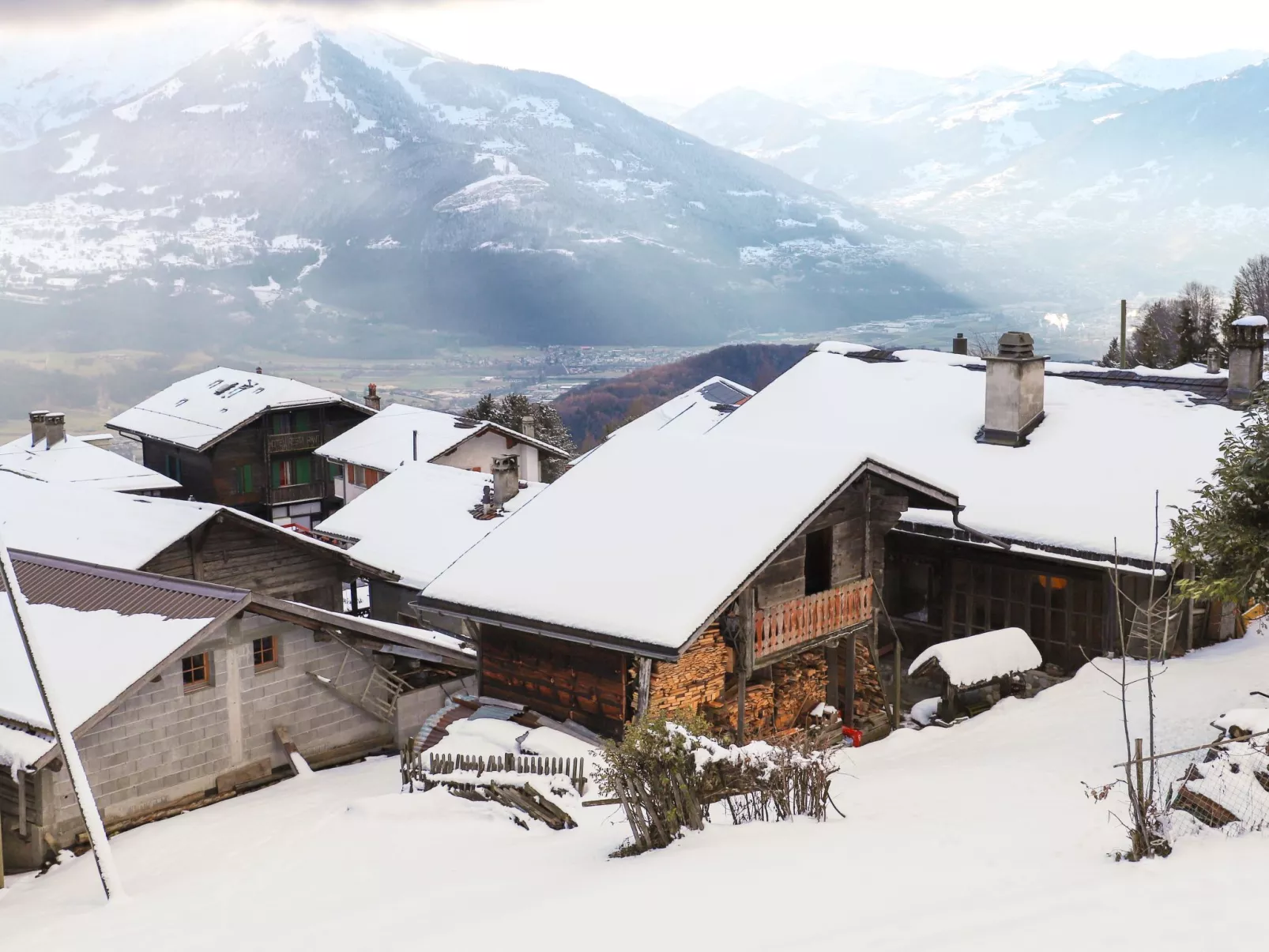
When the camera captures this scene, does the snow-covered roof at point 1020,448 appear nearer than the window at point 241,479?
Yes

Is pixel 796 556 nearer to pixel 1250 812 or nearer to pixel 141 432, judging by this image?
pixel 1250 812

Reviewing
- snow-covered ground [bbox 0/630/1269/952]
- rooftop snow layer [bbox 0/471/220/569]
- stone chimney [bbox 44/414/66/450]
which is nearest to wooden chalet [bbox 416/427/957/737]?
snow-covered ground [bbox 0/630/1269/952]

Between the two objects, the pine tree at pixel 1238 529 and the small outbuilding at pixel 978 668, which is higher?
the pine tree at pixel 1238 529

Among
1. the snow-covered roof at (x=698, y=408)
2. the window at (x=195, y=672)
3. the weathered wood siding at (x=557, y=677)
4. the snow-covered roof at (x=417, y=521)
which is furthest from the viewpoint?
the snow-covered roof at (x=698, y=408)

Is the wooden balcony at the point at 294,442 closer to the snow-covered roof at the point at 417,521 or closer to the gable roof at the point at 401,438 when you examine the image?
the gable roof at the point at 401,438

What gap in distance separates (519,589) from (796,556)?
4855 millimetres

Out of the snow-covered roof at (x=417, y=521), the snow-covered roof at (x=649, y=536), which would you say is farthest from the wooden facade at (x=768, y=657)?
the snow-covered roof at (x=417, y=521)

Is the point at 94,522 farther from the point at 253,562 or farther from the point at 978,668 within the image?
the point at 978,668

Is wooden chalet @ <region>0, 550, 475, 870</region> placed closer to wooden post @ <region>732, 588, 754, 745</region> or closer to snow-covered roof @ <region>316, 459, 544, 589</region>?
wooden post @ <region>732, 588, 754, 745</region>

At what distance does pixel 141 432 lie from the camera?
64.8 metres

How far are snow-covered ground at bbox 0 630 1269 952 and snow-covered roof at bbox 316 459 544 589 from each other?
14.4m

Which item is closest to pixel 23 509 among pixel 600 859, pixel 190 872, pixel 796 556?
pixel 190 872

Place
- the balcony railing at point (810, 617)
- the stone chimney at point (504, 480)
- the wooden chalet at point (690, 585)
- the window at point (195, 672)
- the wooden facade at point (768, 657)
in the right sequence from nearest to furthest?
the wooden chalet at point (690, 585)
the wooden facade at point (768, 657)
the balcony railing at point (810, 617)
the window at point (195, 672)
the stone chimney at point (504, 480)

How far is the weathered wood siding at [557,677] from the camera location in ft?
63.3
